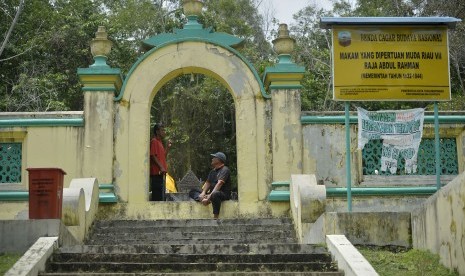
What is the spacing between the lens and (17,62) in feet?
75.7

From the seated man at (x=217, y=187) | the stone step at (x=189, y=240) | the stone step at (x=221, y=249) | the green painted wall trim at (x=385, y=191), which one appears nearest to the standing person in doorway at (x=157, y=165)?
the seated man at (x=217, y=187)

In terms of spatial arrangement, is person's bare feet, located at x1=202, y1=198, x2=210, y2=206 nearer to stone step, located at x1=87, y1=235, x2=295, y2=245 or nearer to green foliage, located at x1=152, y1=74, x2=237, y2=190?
stone step, located at x1=87, y1=235, x2=295, y2=245

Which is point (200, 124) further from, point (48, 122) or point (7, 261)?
point (7, 261)

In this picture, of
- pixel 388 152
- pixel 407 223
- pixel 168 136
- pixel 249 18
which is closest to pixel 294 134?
pixel 388 152

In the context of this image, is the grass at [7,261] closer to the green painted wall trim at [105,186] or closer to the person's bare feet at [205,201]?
the green painted wall trim at [105,186]

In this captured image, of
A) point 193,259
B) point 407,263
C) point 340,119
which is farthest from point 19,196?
point 407,263

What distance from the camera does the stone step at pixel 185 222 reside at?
10.6m

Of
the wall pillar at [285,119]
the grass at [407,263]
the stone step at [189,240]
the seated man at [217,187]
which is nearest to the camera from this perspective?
the grass at [407,263]

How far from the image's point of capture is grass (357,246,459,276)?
7.88 metres

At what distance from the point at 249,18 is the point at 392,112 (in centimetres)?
2328

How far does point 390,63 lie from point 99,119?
4.75m

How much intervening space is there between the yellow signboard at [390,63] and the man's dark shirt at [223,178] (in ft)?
7.32

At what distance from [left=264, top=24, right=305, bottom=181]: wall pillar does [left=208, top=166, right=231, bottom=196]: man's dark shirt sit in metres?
0.85

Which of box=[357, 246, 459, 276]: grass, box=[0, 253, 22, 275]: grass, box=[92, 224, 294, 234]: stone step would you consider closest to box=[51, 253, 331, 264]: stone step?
box=[0, 253, 22, 275]: grass
